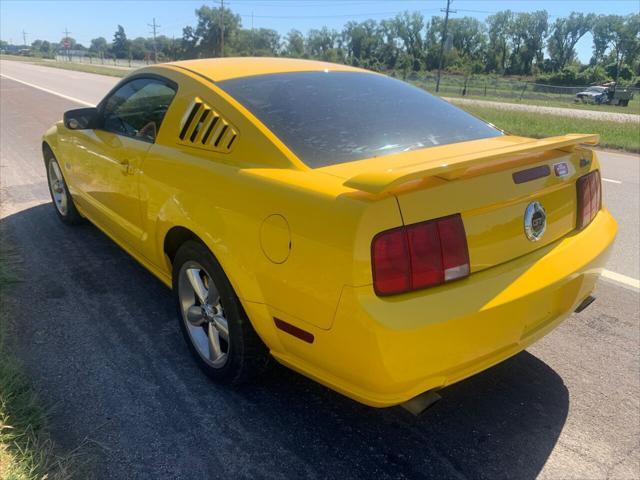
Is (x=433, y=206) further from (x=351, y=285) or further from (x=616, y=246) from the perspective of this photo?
(x=616, y=246)

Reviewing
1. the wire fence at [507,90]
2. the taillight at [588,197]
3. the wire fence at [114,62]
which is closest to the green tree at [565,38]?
the wire fence at [507,90]

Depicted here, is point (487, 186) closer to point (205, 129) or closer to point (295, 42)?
point (205, 129)

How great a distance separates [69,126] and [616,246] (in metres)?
4.85

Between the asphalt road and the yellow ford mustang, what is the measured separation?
11.2 inches

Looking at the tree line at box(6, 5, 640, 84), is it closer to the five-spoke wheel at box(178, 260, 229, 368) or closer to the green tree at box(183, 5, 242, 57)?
the green tree at box(183, 5, 242, 57)

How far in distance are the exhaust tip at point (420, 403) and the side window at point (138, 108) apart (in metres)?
2.10

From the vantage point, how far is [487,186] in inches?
83.6

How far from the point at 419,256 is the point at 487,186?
437 millimetres

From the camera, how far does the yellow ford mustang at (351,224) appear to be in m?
1.93

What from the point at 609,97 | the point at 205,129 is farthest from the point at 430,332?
the point at 609,97

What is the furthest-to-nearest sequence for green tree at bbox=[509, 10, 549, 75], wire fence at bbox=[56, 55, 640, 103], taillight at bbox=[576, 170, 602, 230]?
green tree at bbox=[509, 10, 549, 75], wire fence at bbox=[56, 55, 640, 103], taillight at bbox=[576, 170, 602, 230]

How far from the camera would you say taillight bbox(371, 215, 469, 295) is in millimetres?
Result: 1908

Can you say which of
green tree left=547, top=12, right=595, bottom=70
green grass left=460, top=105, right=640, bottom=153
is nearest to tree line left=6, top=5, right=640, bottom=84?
green tree left=547, top=12, right=595, bottom=70

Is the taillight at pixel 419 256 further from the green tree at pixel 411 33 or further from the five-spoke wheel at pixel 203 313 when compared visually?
the green tree at pixel 411 33
